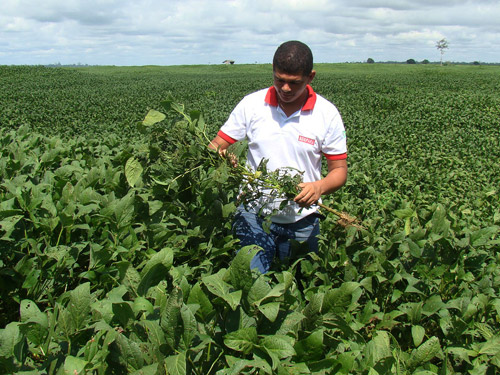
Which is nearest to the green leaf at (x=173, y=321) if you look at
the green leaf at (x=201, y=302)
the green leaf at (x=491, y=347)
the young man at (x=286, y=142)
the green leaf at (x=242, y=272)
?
the green leaf at (x=201, y=302)

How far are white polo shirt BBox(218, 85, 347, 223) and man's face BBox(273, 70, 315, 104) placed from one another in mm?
139

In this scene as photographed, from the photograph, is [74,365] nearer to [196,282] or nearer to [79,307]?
[79,307]

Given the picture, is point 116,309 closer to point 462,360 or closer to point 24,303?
point 24,303

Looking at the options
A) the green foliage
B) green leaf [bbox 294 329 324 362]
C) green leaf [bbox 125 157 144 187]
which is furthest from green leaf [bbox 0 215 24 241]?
green leaf [bbox 294 329 324 362]

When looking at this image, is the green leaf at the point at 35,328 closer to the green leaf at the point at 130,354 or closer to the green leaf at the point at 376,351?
the green leaf at the point at 130,354

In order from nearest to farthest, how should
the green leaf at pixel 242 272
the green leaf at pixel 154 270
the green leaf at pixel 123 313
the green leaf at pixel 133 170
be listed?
the green leaf at pixel 123 313 → the green leaf at pixel 242 272 → the green leaf at pixel 154 270 → the green leaf at pixel 133 170

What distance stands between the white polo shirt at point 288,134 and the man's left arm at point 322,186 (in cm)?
7

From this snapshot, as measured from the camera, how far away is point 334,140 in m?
2.68

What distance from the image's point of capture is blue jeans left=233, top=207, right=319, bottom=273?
2723 millimetres

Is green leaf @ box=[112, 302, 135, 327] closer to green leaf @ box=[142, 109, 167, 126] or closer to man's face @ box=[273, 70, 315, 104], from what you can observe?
green leaf @ box=[142, 109, 167, 126]

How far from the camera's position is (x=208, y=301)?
1.44 meters

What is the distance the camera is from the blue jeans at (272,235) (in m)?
2.72

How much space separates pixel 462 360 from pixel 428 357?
1.89 feet

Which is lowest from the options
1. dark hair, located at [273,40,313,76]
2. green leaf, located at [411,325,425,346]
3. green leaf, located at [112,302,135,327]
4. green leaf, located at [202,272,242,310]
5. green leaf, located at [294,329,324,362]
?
green leaf, located at [411,325,425,346]
